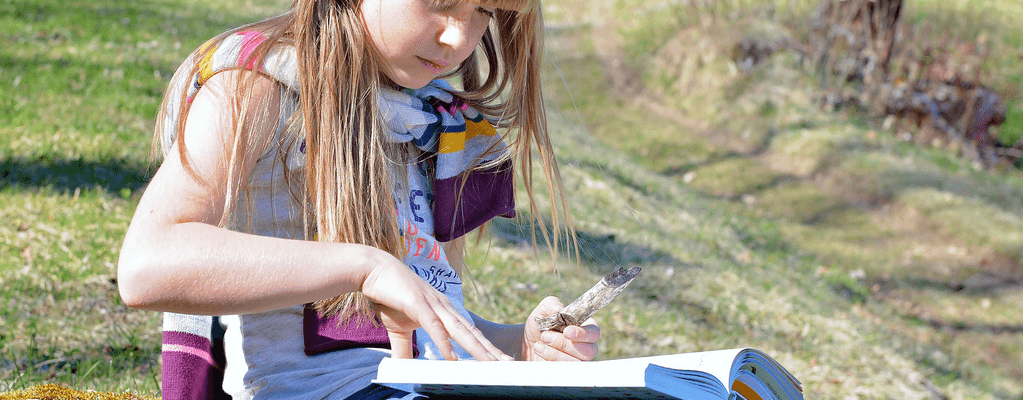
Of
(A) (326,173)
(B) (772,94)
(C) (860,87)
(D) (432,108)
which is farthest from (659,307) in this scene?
(C) (860,87)

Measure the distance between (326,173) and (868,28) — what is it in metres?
10.7

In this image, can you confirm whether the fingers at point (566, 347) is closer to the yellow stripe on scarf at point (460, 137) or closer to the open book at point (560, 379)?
the open book at point (560, 379)

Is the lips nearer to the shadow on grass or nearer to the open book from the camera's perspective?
the open book

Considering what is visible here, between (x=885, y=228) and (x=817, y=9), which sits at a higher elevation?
(x=817, y=9)

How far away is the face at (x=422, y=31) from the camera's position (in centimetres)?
150

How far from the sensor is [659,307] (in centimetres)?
473

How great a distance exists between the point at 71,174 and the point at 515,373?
11.7ft

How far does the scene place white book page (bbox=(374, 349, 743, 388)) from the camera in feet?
3.76

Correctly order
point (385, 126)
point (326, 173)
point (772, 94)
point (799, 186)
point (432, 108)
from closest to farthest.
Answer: point (326, 173)
point (385, 126)
point (432, 108)
point (799, 186)
point (772, 94)

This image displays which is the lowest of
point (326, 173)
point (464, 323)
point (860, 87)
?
point (860, 87)

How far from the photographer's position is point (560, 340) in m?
1.59

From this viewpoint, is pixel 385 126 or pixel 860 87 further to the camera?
pixel 860 87

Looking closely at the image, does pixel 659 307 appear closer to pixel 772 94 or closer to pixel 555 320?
pixel 555 320

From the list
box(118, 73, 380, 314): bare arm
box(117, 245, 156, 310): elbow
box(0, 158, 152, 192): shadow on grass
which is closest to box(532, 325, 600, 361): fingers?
box(118, 73, 380, 314): bare arm
